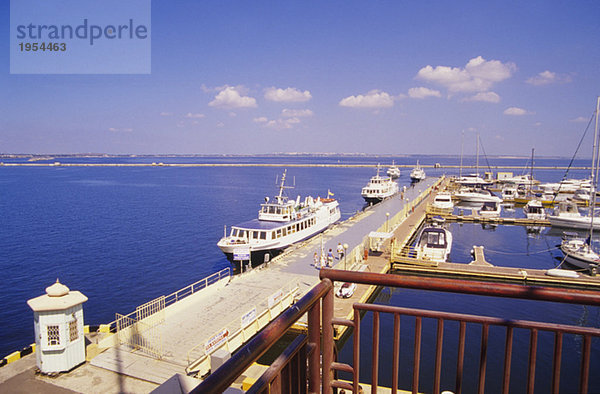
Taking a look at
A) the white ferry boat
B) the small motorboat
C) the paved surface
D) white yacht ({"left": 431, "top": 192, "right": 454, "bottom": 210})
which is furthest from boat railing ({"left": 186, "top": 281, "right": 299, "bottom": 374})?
white yacht ({"left": 431, "top": 192, "right": 454, "bottom": 210})

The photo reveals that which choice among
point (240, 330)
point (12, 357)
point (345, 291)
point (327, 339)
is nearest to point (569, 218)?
point (345, 291)

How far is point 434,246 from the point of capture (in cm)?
2783

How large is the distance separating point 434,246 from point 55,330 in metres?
23.9

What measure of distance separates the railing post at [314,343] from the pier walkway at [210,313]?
10.4m

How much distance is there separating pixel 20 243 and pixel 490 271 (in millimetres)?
41956

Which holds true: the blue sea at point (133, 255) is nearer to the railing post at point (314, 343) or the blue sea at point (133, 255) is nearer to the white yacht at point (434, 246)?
the white yacht at point (434, 246)

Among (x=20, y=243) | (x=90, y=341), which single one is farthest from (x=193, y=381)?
(x=20, y=243)

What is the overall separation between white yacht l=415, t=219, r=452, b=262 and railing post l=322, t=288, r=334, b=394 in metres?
25.3

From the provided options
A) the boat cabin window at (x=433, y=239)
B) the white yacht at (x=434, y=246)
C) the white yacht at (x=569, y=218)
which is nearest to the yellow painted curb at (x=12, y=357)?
the white yacht at (x=434, y=246)

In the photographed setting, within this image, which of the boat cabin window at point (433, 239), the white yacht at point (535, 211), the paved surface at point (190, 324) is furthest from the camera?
the white yacht at point (535, 211)

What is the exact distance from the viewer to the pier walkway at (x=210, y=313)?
12148mm

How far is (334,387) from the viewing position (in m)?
3.09

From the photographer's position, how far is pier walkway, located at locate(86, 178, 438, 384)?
12.1 meters

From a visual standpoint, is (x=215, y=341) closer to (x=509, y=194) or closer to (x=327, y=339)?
(x=327, y=339)
